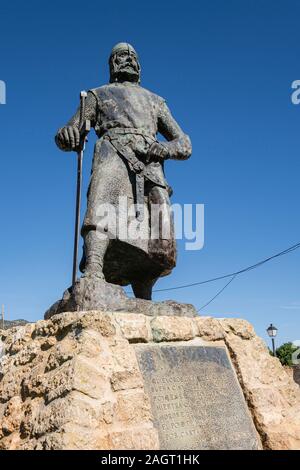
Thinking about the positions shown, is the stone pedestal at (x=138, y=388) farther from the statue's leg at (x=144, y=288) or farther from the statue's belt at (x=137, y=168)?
the statue's belt at (x=137, y=168)

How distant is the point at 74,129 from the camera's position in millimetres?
4453

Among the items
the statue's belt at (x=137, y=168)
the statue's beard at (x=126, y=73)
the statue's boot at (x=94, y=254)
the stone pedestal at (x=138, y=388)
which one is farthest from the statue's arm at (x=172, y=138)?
the stone pedestal at (x=138, y=388)

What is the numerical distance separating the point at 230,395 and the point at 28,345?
4.89 feet

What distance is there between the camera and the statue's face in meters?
4.87

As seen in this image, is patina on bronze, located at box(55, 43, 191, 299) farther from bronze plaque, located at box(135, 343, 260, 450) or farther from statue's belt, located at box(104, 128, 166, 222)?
bronze plaque, located at box(135, 343, 260, 450)

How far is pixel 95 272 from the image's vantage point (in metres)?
3.88

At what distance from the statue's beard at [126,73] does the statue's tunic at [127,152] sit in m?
0.08

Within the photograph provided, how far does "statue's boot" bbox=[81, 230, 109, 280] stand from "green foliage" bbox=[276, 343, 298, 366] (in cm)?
2427

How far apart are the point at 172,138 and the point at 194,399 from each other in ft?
8.40

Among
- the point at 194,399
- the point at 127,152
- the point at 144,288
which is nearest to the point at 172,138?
the point at 127,152

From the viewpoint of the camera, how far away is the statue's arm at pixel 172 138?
465cm

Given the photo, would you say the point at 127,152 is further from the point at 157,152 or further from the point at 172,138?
the point at 172,138

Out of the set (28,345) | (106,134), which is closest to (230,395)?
(28,345)
